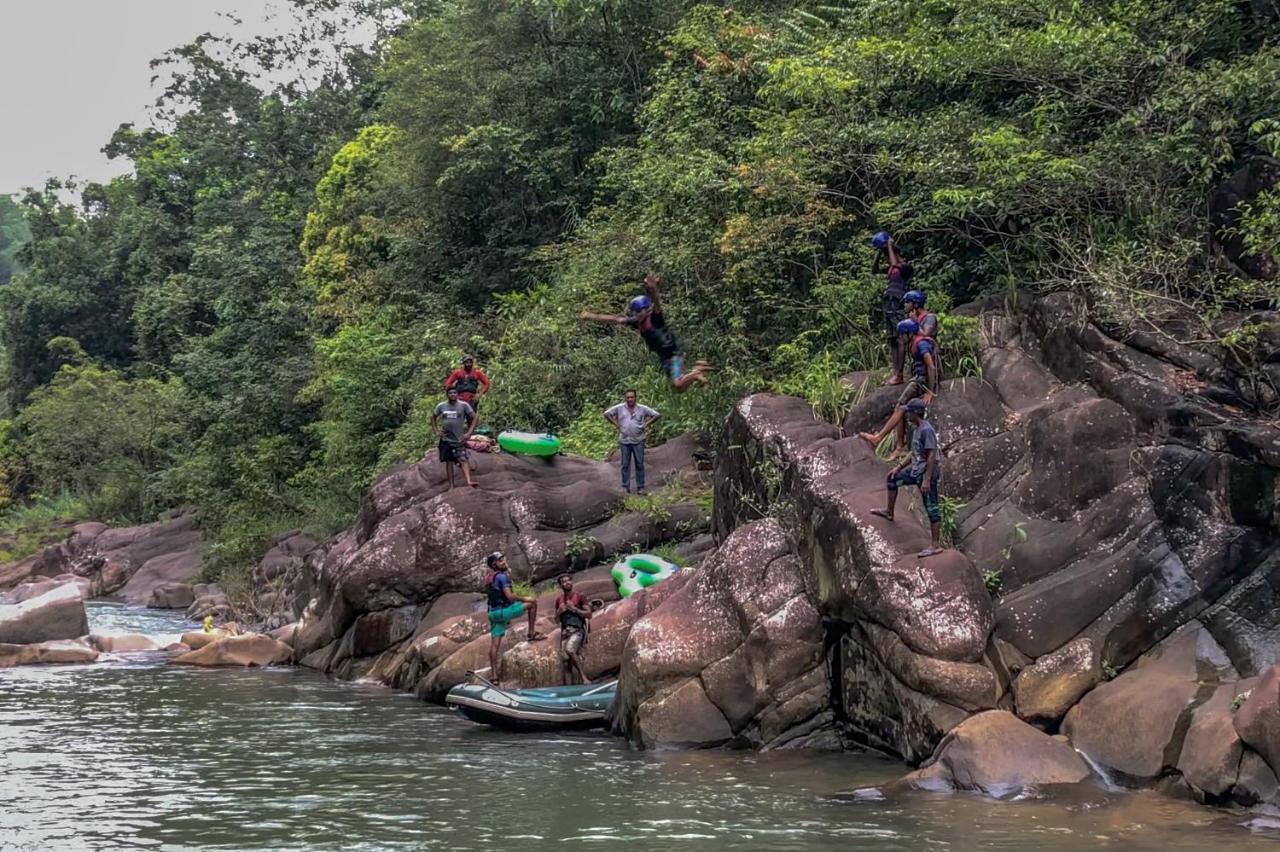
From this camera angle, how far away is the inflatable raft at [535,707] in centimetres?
1486

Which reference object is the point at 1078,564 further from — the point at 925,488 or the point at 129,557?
the point at 129,557

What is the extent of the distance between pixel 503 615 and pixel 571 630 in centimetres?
84

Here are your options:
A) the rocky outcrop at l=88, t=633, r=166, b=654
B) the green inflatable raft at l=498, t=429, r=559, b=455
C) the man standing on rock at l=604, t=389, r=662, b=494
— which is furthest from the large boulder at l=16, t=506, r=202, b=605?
the man standing on rock at l=604, t=389, r=662, b=494

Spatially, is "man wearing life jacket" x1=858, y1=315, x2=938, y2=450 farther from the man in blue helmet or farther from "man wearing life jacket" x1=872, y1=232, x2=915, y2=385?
the man in blue helmet

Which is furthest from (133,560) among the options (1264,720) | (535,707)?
(1264,720)

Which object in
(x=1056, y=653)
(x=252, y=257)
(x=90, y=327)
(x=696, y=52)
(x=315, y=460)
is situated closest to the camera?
(x=1056, y=653)

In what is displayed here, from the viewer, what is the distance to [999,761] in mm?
11508

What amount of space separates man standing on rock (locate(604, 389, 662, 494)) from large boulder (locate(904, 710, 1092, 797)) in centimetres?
865

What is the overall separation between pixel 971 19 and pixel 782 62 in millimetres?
2574

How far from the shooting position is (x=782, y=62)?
775 inches

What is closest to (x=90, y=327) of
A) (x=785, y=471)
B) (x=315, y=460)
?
(x=315, y=460)

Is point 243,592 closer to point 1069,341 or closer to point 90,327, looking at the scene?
point 1069,341

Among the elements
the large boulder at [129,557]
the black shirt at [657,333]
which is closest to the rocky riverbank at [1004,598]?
the black shirt at [657,333]

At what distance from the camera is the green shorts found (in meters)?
16.2
